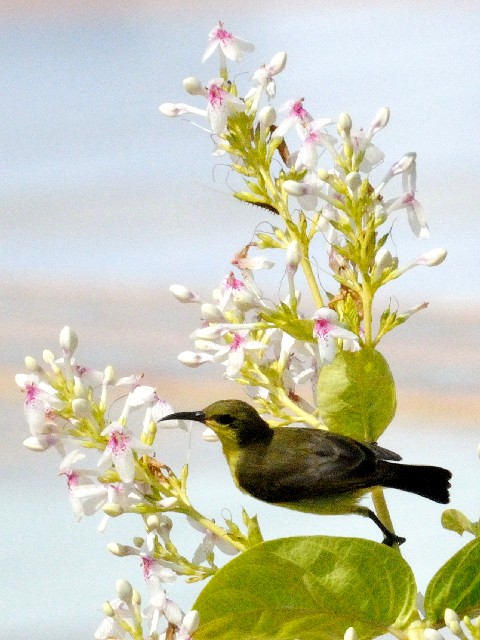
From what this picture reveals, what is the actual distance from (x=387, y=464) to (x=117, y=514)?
0.88 feet

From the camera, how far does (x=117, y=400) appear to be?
99 centimetres

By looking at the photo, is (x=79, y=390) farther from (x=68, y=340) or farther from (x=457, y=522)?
(x=457, y=522)

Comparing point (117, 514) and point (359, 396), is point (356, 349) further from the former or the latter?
point (117, 514)

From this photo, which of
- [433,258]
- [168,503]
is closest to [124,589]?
[168,503]

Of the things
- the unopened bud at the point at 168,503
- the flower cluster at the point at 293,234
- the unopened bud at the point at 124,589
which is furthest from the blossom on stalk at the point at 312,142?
the unopened bud at the point at 124,589

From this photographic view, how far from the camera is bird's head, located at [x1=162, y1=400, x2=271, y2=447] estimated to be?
0.95 metres

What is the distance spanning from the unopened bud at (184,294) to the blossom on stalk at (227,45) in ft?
0.78

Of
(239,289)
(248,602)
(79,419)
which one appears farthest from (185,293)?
(248,602)

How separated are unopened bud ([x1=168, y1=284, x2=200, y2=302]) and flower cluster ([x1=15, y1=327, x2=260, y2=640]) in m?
0.10

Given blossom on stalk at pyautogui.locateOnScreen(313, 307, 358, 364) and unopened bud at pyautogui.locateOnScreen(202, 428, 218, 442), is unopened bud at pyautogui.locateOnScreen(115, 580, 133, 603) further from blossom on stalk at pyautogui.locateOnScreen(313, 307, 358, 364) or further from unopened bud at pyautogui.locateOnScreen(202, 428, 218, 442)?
blossom on stalk at pyautogui.locateOnScreen(313, 307, 358, 364)

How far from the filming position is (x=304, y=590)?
2.77 feet

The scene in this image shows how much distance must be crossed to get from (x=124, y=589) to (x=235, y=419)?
21 cm

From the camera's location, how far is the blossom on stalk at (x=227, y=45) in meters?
0.94

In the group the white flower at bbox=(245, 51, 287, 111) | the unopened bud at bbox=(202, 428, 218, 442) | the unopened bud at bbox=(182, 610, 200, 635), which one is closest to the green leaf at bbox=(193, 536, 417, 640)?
the unopened bud at bbox=(182, 610, 200, 635)
